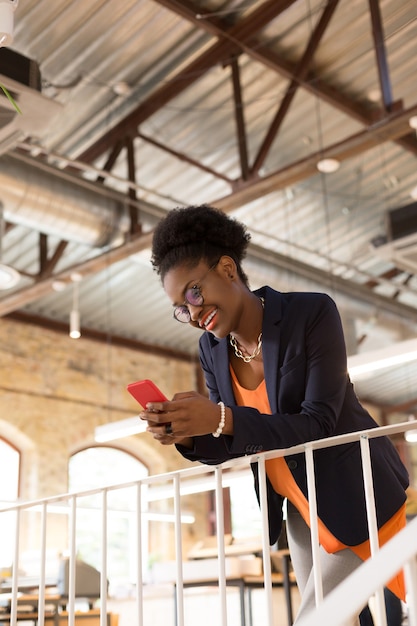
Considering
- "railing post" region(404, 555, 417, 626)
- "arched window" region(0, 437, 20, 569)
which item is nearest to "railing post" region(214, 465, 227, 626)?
"railing post" region(404, 555, 417, 626)

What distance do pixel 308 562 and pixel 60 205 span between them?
502 cm

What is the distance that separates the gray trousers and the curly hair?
1.92 feet

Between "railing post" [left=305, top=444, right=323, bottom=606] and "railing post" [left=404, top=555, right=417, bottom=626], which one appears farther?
"railing post" [left=305, top=444, right=323, bottom=606]

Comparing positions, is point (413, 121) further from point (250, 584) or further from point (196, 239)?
point (196, 239)

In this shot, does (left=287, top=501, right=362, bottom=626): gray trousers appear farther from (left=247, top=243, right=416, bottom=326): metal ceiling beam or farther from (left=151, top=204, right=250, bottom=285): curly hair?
(left=247, top=243, right=416, bottom=326): metal ceiling beam

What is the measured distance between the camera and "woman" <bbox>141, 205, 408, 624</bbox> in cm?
163

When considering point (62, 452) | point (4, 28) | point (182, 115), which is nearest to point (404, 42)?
point (182, 115)

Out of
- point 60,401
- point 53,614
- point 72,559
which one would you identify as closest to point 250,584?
point 53,614

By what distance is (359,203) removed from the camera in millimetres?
8828

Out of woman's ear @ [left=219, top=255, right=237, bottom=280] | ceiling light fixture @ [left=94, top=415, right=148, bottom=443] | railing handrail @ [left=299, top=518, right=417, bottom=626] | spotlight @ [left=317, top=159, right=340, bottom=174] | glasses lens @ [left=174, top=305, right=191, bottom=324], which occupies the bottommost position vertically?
railing handrail @ [left=299, top=518, right=417, bottom=626]

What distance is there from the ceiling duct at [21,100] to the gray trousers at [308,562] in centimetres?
303

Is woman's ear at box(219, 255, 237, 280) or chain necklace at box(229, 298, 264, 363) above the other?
woman's ear at box(219, 255, 237, 280)

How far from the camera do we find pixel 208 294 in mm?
1745

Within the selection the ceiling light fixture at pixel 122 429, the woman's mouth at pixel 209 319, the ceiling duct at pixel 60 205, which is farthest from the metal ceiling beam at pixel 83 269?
the woman's mouth at pixel 209 319
